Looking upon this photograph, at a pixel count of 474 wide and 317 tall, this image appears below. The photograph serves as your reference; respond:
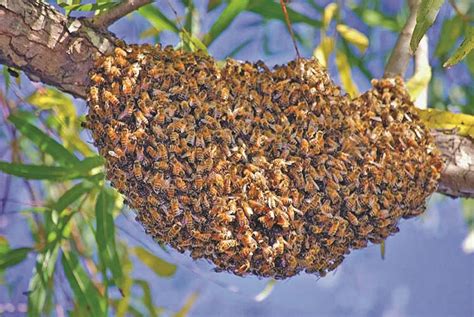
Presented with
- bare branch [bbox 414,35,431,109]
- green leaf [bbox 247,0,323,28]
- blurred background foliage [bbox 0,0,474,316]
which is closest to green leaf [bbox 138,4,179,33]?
blurred background foliage [bbox 0,0,474,316]

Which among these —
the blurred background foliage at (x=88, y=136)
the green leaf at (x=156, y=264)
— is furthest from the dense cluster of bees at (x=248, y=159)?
the green leaf at (x=156, y=264)

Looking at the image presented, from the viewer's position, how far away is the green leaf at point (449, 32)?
4.15ft

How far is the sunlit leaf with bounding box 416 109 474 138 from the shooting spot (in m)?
0.97

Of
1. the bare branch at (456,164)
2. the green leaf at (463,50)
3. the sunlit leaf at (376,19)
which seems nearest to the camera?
the green leaf at (463,50)

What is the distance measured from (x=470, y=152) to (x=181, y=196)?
0.38 meters

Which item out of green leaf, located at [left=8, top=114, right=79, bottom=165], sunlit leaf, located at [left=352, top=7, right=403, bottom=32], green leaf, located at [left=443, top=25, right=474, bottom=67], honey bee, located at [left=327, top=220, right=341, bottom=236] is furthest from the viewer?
sunlit leaf, located at [left=352, top=7, right=403, bottom=32]

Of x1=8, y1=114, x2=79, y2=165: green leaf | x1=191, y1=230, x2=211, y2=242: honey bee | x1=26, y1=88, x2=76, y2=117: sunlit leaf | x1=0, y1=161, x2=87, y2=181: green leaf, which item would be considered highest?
x1=26, y1=88, x2=76, y2=117: sunlit leaf

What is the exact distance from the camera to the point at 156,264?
4.22 feet

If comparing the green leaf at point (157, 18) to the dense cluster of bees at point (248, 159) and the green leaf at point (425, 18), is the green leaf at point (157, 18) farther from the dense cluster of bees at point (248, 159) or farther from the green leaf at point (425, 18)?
the green leaf at point (425, 18)

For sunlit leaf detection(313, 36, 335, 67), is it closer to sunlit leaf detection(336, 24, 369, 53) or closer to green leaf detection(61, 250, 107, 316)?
sunlit leaf detection(336, 24, 369, 53)

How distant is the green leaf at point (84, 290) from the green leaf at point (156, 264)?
0.21 meters

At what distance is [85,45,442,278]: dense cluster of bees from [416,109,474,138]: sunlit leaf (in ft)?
0.31

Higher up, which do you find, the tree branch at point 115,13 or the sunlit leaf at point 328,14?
the sunlit leaf at point 328,14

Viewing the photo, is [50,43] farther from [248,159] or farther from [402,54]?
[402,54]
